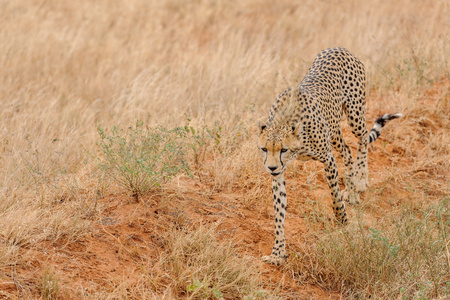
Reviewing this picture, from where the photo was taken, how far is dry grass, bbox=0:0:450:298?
4332 millimetres

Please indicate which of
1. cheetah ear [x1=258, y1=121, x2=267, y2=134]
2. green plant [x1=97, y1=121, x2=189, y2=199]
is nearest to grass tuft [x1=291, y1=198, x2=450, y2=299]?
cheetah ear [x1=258, y1=121, x2=267, y2=134]

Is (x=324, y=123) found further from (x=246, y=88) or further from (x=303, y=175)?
(x=246, y=88)

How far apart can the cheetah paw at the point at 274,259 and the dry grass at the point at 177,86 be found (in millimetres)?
744

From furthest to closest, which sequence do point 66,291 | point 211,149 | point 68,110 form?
point 68,110 < point 211,149 < point 66,291

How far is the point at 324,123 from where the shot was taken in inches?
167

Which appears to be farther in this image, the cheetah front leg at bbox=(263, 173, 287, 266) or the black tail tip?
the black tail tip

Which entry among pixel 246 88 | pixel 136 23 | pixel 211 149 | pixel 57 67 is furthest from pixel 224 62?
pixel 136 23

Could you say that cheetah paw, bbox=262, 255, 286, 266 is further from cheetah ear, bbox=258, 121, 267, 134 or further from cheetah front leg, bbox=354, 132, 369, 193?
cheetah front leg, bbox=354, 132, 369, 193

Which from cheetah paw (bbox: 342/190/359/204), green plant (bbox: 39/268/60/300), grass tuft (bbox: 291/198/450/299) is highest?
green plant (bbox: 39/268/60/300)

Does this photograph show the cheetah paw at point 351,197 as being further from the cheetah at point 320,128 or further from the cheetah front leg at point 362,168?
the cheetah front leg at point 362,168

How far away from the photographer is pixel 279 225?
394cm

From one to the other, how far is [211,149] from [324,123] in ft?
4.33

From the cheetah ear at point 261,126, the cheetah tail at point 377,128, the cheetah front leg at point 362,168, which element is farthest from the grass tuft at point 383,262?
the cheetah tail at point 377,128

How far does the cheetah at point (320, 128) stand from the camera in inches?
144
